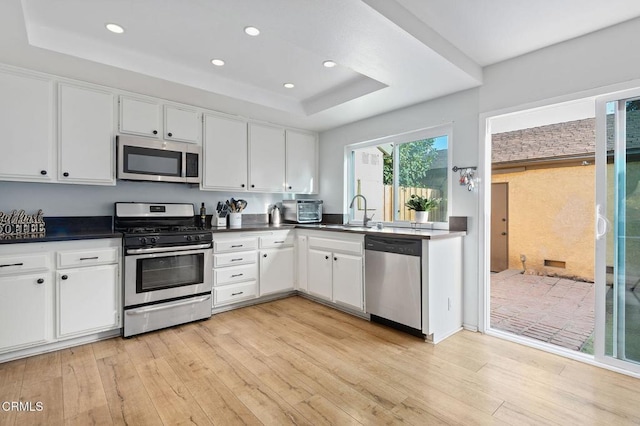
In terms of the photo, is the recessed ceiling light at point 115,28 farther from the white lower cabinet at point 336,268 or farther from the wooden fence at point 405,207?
the wooden fence at point 405,207

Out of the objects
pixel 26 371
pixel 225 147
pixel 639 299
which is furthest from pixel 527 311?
pixel 26 371

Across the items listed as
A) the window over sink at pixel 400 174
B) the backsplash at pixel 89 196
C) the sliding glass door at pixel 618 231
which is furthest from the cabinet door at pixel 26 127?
the sliding glass door at pixel 618 231

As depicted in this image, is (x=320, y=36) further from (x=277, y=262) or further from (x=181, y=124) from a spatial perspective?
(x=277, y=262)

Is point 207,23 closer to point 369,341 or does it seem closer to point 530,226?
point 369,341

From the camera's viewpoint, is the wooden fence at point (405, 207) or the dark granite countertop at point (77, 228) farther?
the wooden fence at point (405, 207)

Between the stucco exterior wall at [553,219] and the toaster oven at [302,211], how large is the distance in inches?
184

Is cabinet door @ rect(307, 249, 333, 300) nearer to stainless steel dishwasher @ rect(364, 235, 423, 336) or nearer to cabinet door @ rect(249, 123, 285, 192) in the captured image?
stainless steel dishwasher @ rect(364, 235, 423, 336)

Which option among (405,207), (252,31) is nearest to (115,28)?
(252,31)

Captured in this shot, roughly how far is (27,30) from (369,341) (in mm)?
3427

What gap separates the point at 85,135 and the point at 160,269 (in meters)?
1.41

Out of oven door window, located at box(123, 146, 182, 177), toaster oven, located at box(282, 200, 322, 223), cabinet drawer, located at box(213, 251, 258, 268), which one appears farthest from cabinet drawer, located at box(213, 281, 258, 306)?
oven door window, located at box(123, 146, 182, 177)

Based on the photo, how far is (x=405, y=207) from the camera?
3.67 metres

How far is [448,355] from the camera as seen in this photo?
2404 mm

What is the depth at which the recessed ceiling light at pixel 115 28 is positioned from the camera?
217cm
